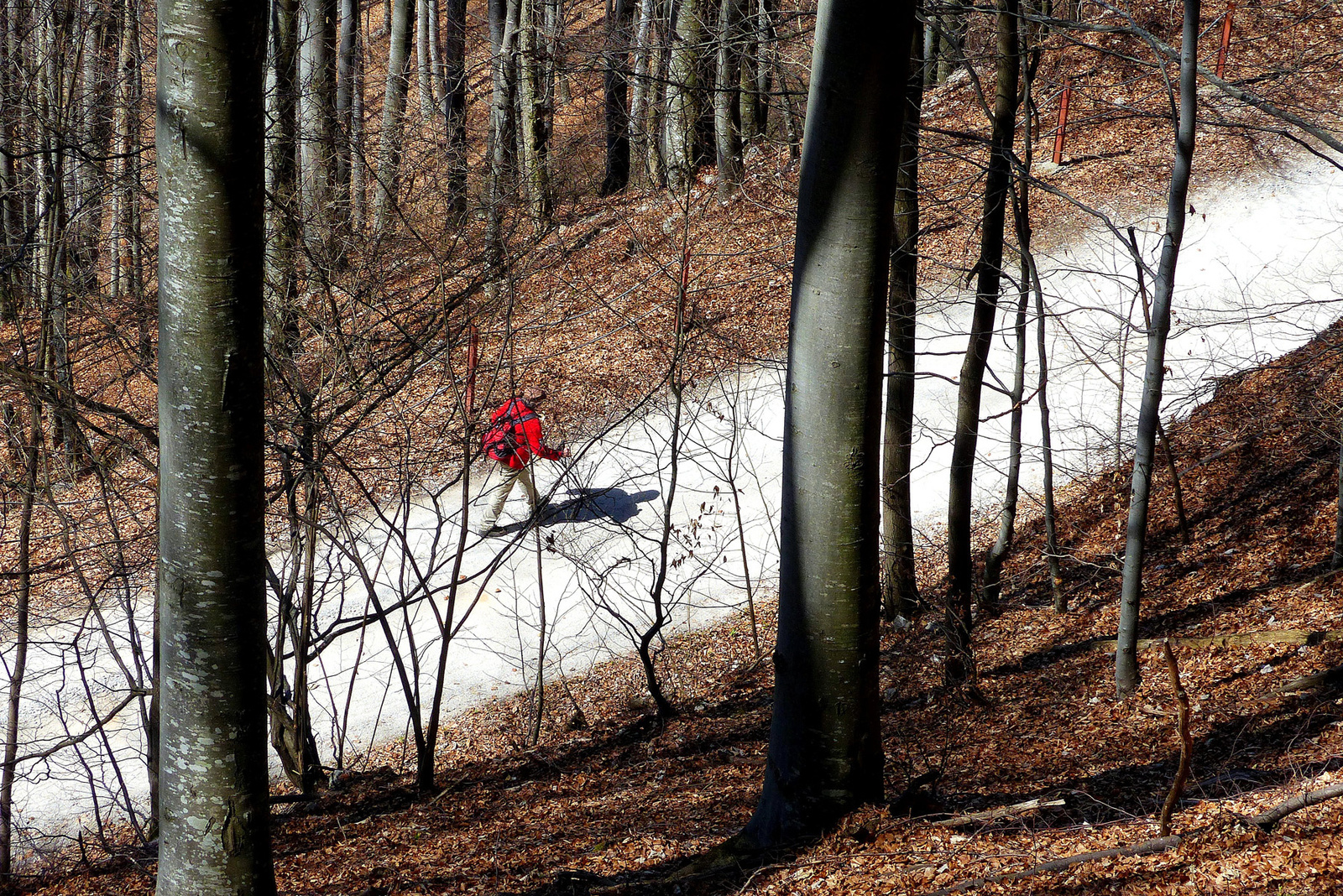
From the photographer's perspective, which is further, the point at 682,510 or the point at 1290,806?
the point at 682,510

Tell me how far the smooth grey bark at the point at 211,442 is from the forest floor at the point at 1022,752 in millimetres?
1509

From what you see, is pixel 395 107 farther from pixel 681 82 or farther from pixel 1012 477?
pixel 1012 477

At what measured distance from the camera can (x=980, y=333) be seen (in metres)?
7.09

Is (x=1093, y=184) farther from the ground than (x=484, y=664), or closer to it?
farther from the ground

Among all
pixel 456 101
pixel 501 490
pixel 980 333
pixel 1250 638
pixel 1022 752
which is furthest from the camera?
pixel 456 101

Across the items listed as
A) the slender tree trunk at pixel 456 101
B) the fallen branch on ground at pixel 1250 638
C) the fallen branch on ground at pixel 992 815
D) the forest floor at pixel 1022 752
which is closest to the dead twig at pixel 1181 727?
the forest floor at pixel 1022 752

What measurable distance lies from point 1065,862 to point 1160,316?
10.0 ft

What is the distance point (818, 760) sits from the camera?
12.2ft

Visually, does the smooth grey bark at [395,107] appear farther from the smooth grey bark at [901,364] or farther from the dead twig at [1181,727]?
the dead twig at [1181,727]

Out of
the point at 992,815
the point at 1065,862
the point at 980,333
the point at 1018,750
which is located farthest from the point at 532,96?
the point at 1065,862

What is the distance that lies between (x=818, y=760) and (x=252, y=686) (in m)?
2.03

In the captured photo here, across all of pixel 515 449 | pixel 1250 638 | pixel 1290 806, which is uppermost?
pixel 515 449

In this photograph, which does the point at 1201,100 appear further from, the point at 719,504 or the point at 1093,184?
the point at 1093,184

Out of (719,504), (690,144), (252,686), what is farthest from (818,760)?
(690,144)
